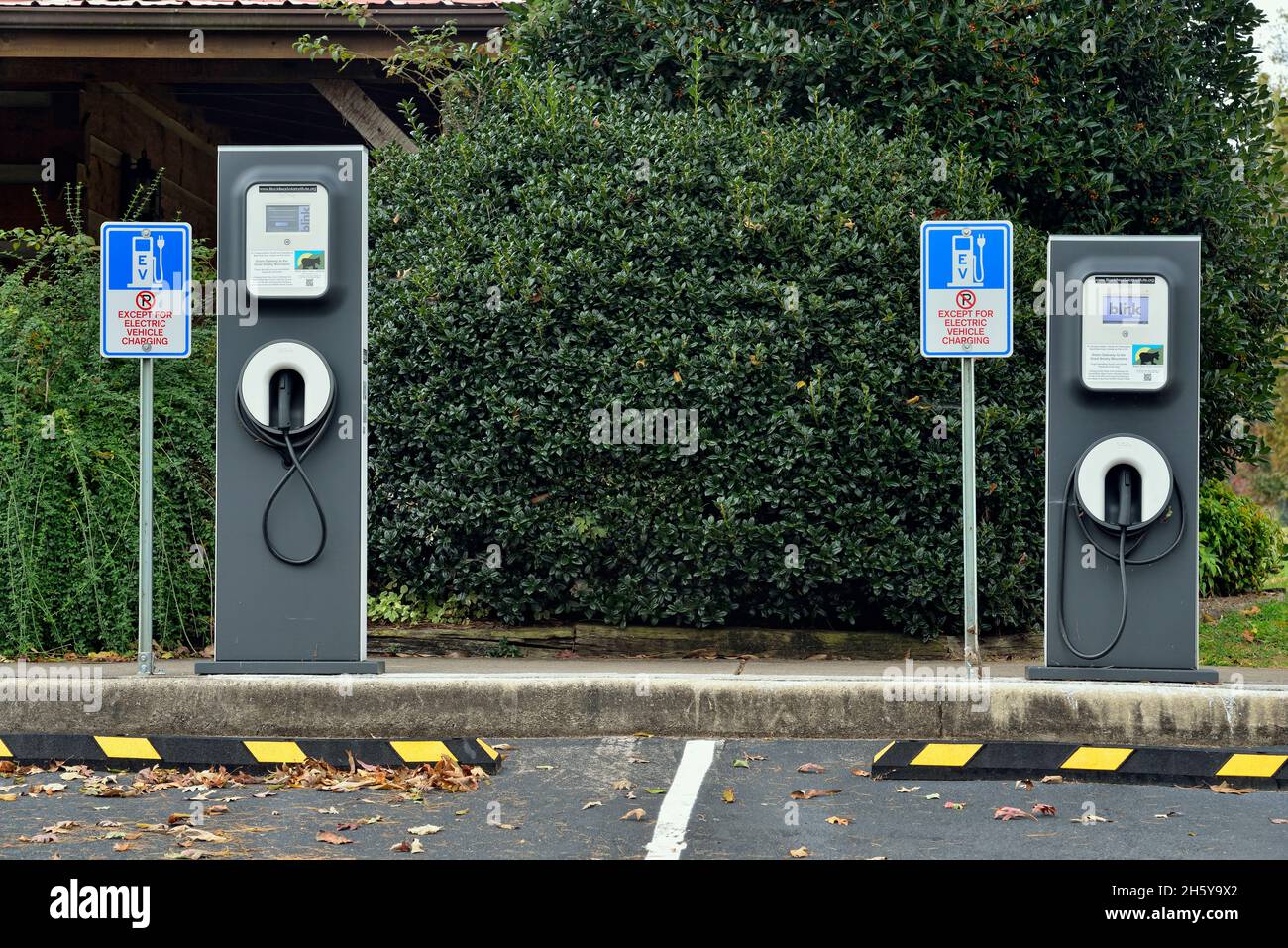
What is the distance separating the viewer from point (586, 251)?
290 inches

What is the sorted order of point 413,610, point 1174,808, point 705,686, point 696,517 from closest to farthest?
point 1174,808 < point 705,686 < point 696,517 < point 413,610

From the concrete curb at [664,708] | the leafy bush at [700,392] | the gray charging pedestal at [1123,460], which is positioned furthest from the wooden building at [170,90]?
the gray charging pedestal at [1123,460]

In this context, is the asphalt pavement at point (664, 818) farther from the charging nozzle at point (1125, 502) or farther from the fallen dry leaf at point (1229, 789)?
the charging nozzle at point (1125, 502)

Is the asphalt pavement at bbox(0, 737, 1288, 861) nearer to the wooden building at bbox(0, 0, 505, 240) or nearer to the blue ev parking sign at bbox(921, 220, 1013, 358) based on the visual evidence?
the blue ev parking sign at bbox(921, 220, 1013, 358)

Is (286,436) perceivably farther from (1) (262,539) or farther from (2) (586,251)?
(2) (586,251)

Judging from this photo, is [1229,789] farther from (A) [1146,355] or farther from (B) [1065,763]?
(A) [1146,355]

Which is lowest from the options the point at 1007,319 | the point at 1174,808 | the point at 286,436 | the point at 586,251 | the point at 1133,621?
the point at 1174,808

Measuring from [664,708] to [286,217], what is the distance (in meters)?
2.89

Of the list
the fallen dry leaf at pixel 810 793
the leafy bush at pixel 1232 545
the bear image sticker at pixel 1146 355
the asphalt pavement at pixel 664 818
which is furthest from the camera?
the leafy bush at pixel 1232 545

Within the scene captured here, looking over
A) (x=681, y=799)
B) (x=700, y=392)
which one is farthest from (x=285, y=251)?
(x=681, y=799)

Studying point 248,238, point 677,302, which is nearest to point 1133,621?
point 677,302

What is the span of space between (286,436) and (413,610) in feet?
5.98

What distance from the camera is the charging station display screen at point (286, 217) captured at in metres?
6.30

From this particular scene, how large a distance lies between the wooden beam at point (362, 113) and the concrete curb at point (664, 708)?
4.89 m
